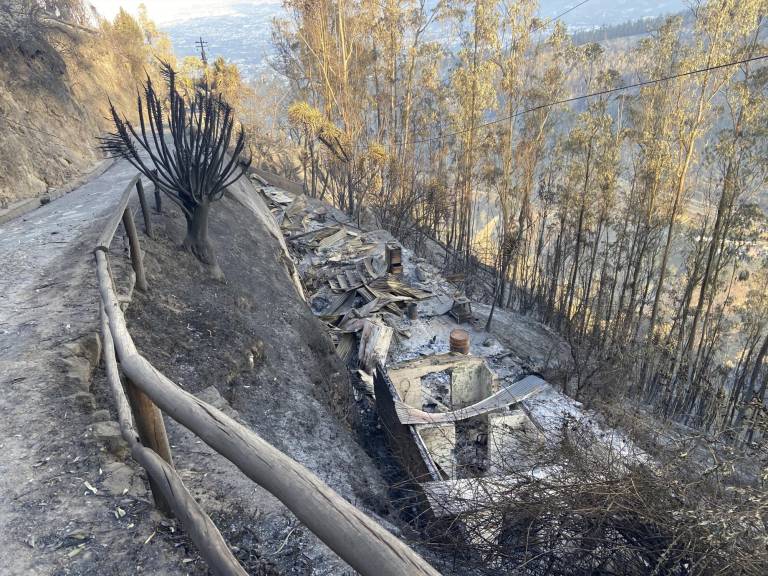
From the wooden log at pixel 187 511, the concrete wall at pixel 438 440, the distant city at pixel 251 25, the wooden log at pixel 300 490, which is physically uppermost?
the distant city at pixel 251 25

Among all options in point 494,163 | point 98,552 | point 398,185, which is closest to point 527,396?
point 98,552

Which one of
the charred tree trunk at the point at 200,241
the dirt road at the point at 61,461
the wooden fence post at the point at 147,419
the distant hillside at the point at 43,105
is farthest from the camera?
the distant hillside at the point at 43,105

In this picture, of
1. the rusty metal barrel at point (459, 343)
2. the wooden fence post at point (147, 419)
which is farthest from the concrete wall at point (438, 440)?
the wooden fence post at point (147, 419)

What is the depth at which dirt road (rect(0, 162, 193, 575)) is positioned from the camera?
2078 mm

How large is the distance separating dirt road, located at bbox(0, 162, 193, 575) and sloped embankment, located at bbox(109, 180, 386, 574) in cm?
44

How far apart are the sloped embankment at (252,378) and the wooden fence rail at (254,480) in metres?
0.87

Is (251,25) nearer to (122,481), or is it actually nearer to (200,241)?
(200,241)

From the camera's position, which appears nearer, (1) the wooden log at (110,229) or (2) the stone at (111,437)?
(2) the stone at (111,437)

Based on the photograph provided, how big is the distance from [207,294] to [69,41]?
21.3 meters

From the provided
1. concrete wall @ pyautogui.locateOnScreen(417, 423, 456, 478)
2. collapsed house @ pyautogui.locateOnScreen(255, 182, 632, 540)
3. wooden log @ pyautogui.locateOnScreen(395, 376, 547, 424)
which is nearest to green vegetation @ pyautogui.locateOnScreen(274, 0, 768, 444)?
collapsed house @ pyautogui.locateOnScreen(255, 182, 632, 540)

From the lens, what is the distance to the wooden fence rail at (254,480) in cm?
99

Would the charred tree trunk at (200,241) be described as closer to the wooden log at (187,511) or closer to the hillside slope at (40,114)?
the hillside slope at (40,114)

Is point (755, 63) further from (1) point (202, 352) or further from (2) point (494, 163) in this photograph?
(1) point (202, 352)

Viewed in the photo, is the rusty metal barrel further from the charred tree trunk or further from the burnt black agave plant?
the burnt black agave plant
